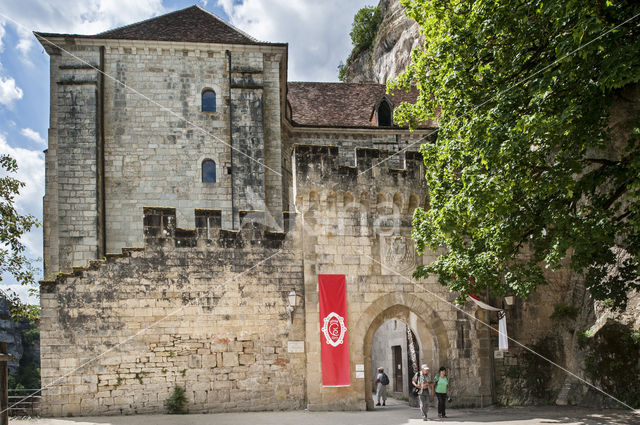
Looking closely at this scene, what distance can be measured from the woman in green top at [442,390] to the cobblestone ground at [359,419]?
303 millimetres

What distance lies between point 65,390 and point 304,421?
5685 mm

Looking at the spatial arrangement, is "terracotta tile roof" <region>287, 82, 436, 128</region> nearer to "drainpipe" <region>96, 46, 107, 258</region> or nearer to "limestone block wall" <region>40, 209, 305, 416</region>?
"drainpipe" <region>96, 46, 107, 258</region>

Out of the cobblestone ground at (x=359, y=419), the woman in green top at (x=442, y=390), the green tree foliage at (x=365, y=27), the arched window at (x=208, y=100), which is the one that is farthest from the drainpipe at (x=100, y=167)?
the green tree foliage at (x=365, y=27)

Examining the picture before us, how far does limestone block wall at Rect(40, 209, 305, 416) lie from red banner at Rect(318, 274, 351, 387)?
0.61 meters

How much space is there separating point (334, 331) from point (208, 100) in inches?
500

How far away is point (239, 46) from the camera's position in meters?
24.0

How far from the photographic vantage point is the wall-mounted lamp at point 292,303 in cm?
1512

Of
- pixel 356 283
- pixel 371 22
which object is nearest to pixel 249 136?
pixel 356 283

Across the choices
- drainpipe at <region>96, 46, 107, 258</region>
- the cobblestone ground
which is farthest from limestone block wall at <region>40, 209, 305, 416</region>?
drainpipe at <region>96, 46, 107, 258</region>

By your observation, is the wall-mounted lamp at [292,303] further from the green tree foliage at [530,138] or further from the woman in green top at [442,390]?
the woman in green top at [442,390]

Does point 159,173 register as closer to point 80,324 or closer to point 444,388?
point 80,324

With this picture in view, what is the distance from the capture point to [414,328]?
16.5 metres

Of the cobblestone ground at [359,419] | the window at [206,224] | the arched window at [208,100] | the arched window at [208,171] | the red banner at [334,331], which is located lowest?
the cobblestone ground at [359,419]

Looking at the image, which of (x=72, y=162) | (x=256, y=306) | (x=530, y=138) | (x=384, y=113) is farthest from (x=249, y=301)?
(x=384, y=113)
